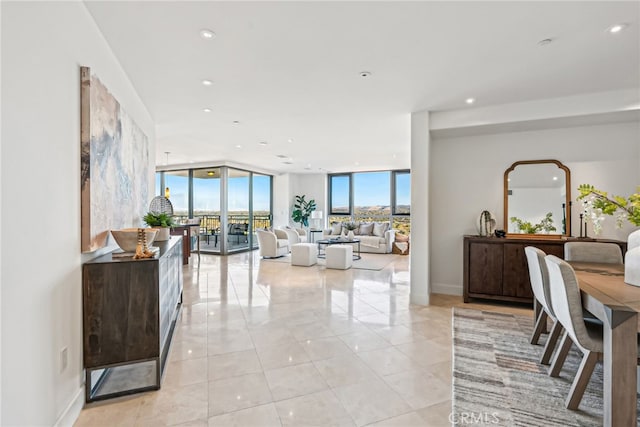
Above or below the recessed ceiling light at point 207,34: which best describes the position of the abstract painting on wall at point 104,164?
below

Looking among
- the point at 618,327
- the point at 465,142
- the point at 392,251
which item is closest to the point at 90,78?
the point at 618,327

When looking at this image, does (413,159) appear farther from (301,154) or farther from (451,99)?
(301,154)

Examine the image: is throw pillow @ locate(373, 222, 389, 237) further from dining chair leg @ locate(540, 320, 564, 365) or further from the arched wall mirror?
dining chair leg @ locate(540, 320, 564, 365)

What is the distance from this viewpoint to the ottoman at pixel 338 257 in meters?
6.48

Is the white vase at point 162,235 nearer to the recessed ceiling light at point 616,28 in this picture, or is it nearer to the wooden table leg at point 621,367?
the wooden table leg at point 621,367

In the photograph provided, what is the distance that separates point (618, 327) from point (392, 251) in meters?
7.44

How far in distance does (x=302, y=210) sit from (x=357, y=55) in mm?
8329

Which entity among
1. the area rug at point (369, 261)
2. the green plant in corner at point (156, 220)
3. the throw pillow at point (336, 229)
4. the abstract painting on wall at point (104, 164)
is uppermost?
the abstract painting on wall at point (104, 164)

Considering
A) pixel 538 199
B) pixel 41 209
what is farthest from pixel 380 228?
pixel 41 209

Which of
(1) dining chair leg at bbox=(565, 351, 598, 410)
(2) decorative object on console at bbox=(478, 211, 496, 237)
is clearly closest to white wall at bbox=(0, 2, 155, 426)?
(1) dining chair leg at bbox=(565, 351, 598, 410)

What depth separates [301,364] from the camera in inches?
99.6

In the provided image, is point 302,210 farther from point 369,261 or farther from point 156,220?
point 156,220

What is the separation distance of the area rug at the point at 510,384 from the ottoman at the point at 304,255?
12.8 ft

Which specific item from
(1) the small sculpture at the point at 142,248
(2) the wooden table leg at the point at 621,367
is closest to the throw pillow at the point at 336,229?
(1) the small sculpture at the point at 142,248
